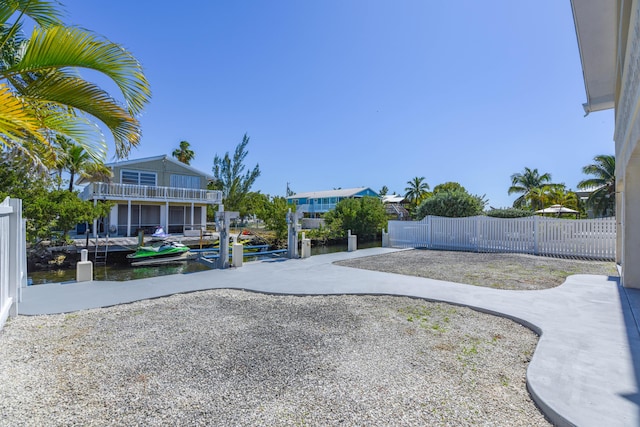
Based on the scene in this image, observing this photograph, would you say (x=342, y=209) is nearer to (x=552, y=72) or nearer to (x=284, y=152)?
(x=284, y=152)

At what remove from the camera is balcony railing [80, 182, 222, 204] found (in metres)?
20.7

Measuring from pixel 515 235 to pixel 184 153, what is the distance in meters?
35.7

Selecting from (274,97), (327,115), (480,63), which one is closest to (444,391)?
(480,63)

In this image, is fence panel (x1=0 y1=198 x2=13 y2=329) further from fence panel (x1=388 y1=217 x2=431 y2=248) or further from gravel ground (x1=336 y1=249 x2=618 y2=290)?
fence panel (x1=388 y1=217 x2=431 y2=248)

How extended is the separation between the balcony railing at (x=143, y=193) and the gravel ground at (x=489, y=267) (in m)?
17.4

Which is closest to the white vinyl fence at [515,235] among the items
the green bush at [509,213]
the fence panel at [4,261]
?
the green bush at [509,213]

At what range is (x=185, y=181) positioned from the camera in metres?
25.6

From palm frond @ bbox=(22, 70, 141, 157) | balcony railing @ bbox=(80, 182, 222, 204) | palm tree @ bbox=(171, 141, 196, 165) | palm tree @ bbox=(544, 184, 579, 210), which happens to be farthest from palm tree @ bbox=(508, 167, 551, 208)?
palm frond @ bbox=(22, 70, 141, 157)

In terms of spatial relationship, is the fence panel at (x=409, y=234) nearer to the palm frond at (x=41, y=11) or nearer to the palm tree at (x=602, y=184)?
the palm frond at (x=41, y=11)

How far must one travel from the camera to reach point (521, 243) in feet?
42.3

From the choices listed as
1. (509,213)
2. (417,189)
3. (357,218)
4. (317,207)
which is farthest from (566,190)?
(317,207)

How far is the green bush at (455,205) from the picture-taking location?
18.1m

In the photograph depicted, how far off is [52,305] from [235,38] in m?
11.4

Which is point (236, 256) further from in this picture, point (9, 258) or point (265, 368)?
point (265, 368)
